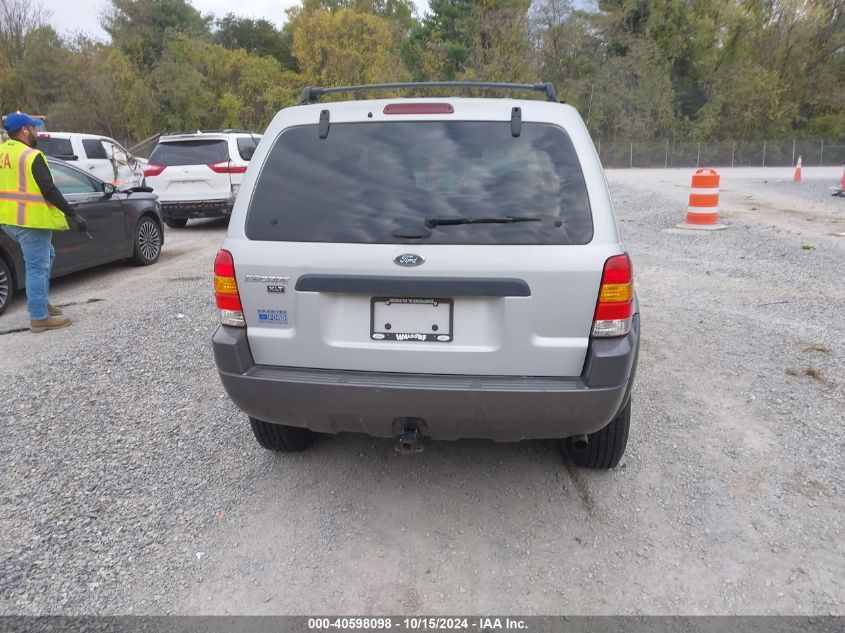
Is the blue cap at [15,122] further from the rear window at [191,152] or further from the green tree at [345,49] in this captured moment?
the green tree at [345,49]

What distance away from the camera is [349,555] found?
9.43 ft

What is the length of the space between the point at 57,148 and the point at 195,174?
4392mm

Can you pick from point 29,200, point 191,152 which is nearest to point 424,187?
point 29,200

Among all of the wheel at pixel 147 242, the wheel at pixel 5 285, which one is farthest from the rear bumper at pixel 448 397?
the wheel at pixel 147 242

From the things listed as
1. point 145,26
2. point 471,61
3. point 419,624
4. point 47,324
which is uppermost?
point 145,26

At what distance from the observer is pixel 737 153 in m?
47.2

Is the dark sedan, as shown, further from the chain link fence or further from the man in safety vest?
the chain link fence

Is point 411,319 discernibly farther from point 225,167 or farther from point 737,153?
point 737,153

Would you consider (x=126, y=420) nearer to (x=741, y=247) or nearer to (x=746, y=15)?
(x=741, y=247)

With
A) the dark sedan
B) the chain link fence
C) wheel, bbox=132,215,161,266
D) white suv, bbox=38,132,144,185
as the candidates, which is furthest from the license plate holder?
the chain link fence

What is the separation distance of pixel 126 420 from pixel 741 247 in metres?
9.16

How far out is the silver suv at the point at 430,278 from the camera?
2.69m

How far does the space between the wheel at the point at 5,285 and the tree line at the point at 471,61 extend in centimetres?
3543

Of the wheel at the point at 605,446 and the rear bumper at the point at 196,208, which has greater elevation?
the rear bumper at the point at 196,208
